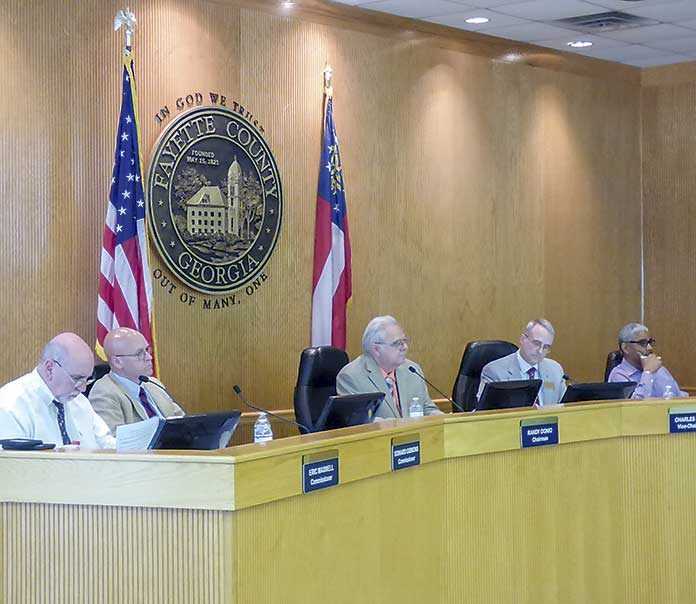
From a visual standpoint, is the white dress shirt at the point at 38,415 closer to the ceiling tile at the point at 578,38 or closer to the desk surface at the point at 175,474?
the desk surface at the point at 175,474

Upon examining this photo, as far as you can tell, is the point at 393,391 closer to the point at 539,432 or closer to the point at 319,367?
the point at 319,367

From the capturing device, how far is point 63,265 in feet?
20.9

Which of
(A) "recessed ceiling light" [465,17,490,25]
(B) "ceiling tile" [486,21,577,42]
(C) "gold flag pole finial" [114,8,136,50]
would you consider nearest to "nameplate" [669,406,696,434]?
(C) "gold flag pole finial" [114,8,136,50]

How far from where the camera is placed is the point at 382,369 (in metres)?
6.39

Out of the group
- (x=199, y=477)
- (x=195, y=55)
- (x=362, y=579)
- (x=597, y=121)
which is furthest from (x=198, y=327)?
(x=597, y=121)

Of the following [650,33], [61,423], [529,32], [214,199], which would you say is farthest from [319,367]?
[650,33]

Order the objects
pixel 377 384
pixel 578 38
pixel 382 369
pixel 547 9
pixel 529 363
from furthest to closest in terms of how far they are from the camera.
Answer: pixel 578 38 < pixel 547 9 < pixel 529 363 < pixel 382 369 < pixel 377 384

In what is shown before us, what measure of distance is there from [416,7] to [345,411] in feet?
13.4

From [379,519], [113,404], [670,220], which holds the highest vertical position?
[670,220]

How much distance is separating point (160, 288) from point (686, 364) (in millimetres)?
5062

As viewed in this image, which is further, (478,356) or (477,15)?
(477,15)

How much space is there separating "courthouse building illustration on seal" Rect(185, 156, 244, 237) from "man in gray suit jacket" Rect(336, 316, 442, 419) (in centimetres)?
128

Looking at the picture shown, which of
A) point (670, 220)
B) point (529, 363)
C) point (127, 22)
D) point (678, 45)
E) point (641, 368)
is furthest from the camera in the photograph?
point (670, 220)

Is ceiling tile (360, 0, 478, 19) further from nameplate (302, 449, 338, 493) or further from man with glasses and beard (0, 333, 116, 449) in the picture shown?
nameplate (302, 449, 338, 493)
